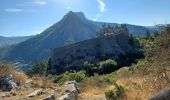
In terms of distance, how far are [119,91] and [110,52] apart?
103212 mm

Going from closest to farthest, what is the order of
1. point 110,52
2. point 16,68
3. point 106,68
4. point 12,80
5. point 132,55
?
point 12,80 < point 16,68 < point 106,68 < point 132,55 < point 110,52

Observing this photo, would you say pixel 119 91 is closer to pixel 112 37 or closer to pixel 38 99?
pixel 38 99

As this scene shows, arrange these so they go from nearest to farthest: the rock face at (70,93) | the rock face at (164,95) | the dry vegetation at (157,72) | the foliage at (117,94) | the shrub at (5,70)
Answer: the rock face at (164,95) < the dry vegetation at (157,72) < the rock face at (70,93) < the foliage at (117,94) < the shrub at (5,70)

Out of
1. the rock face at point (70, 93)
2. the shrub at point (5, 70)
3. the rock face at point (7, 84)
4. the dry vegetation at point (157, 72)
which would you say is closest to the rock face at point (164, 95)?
the dry vegetation at point (157, 72)

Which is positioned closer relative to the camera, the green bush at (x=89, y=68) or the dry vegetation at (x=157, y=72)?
the dry vegetation at (x=157, y=72)

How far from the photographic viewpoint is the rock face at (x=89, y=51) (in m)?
113

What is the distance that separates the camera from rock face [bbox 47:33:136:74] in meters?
113

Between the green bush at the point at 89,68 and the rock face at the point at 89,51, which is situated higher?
the rock face at the point at 89,51

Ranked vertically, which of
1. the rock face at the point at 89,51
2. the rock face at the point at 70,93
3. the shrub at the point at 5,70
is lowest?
the rock face at the point at 89,51

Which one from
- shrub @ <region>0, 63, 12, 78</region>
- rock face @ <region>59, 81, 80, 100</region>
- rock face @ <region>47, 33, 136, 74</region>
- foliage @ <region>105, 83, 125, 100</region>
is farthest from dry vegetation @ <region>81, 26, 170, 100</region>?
rock face @ <region>47, 33, 136, 74</region>

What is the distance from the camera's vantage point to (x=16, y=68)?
21.8m

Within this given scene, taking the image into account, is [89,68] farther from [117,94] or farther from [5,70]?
[117,94]

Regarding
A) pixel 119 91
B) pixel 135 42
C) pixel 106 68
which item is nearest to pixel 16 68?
pixel 119 91

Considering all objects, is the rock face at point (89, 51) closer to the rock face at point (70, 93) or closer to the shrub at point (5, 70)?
the shrub at point (5, 70)
